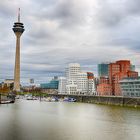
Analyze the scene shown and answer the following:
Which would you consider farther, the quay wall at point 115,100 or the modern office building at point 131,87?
the modern office building at point 131,87

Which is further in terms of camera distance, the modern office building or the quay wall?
the modern office building

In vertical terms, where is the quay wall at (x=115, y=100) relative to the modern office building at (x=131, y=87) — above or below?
below

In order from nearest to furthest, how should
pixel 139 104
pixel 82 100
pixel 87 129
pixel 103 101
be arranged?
1. pixel 87 129
2. pixel 139 104
3. pixel 103 101
4. pixel 82 100

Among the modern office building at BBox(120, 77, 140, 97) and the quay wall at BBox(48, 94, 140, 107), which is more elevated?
the modern office building at BBox(120, 77, 140, 97)

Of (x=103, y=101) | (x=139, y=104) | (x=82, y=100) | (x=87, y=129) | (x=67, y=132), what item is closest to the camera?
(x=67, y=132)

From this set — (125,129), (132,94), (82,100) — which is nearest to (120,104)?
(132,94)

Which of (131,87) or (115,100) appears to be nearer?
(115,100)

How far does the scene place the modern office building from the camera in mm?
154238

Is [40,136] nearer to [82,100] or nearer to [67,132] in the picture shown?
[67,132]

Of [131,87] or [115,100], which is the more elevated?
[131,87]

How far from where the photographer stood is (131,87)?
524 ft

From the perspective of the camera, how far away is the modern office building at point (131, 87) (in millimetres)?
154238

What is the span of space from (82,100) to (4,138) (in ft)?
446

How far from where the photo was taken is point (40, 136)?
145ft
